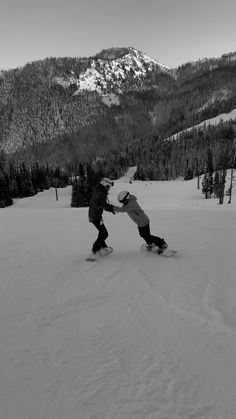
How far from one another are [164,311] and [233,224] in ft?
33.5

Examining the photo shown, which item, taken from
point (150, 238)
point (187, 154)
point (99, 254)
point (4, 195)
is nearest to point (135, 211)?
point (150, 238)

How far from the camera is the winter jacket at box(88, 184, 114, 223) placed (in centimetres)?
945

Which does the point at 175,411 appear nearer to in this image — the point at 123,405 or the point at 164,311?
the point at 123,405

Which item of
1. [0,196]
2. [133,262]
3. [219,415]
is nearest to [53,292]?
[133,262]

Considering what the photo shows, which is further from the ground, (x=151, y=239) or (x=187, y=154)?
(x=187, y=154)

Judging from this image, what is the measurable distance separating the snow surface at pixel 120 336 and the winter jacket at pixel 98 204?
1442 millimetres

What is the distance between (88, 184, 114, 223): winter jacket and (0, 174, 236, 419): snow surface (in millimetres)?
1442

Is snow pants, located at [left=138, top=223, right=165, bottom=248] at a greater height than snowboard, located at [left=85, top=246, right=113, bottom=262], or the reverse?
snow pants, located at [left=138, top=223, right=165, bottom=248]

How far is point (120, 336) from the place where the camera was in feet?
16.5

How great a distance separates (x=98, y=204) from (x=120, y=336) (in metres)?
5.14

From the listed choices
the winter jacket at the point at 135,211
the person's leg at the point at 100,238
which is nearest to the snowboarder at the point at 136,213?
the winter jacket at the point at 135,211

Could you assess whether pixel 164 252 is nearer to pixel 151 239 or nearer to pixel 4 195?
pixel 151 239

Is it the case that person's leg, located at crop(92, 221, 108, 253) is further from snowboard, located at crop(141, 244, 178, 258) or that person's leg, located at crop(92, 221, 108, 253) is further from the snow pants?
snowboard, located at crop(141, 244, 178, 258)

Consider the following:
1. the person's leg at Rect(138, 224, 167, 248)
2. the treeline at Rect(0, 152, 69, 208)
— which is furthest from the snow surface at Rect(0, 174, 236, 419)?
the treeline at Rect(0, 152, 69, 208)
